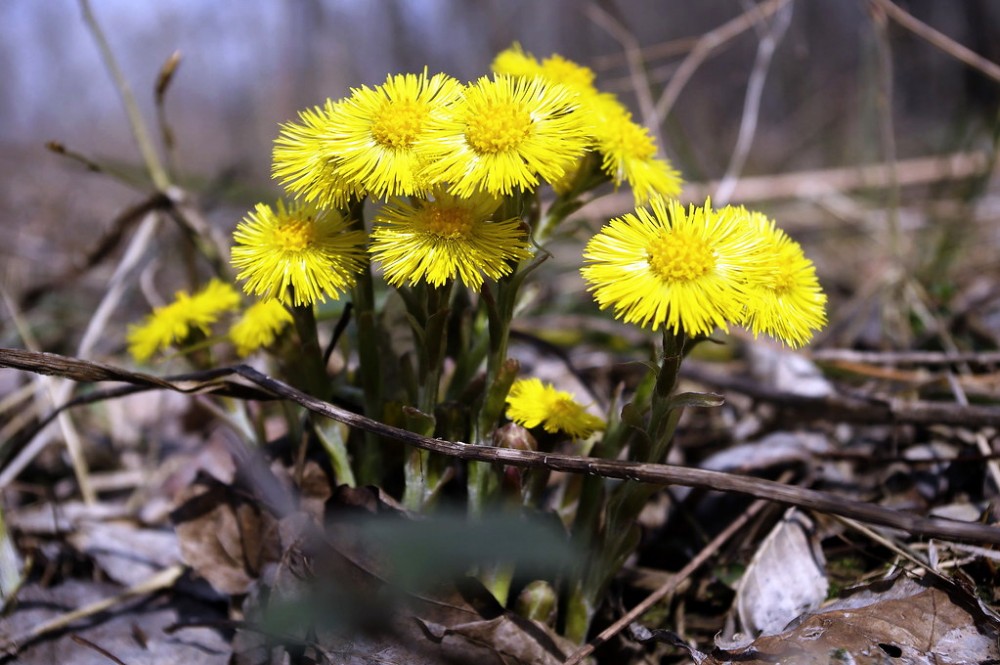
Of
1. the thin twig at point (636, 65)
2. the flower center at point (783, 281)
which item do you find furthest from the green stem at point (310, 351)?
the thin twig at point (636, 65)

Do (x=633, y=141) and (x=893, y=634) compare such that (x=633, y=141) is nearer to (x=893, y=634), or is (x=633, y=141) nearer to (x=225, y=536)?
(x=893, y=634)

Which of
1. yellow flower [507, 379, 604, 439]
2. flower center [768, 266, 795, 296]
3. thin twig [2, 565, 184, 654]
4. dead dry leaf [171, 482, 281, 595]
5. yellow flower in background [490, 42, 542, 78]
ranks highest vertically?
yellow flower in background [490, 42, 542, 78]

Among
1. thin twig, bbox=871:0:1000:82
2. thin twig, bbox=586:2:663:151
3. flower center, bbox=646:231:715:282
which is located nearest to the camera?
flower center, bbox=646:231:715:282

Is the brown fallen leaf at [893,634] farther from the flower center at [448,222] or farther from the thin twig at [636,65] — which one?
the thin twig at [636,65]

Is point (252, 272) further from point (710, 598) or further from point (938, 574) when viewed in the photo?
point (938, 574)

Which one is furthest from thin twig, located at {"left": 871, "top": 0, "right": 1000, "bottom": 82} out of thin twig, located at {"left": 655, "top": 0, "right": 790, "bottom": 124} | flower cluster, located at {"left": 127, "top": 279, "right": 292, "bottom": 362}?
flower cluster, located at {"left": 127, "top": 279, "right": 292, "bottom": 362}

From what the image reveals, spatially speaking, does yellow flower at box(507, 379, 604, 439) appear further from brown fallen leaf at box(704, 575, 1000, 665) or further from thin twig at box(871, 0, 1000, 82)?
thin twig at box(871, 0, 1000, 82)

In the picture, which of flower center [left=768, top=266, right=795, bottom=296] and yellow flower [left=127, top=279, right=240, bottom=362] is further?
yellow flower [left=127, top=279, right=240, bottom=362]

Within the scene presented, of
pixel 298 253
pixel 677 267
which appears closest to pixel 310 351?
pixel 298 253
